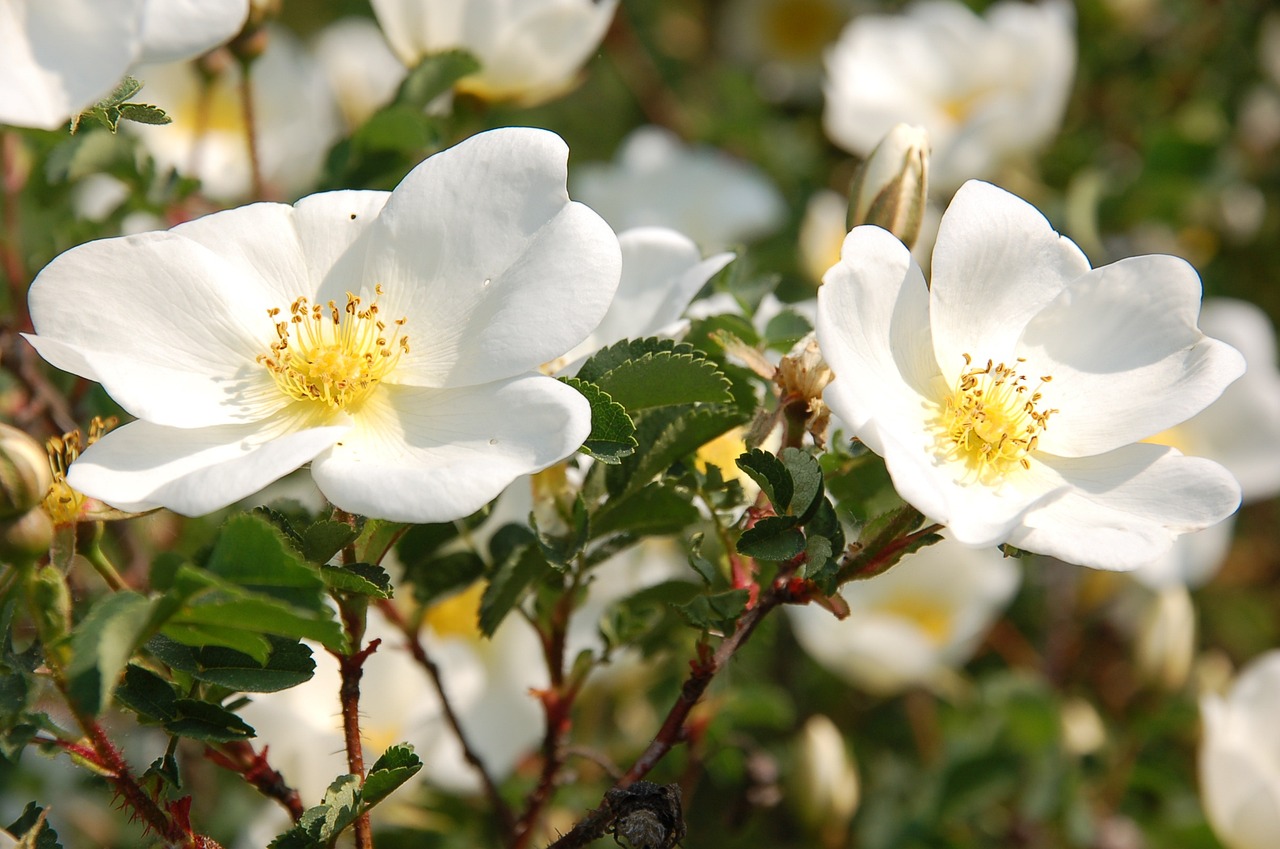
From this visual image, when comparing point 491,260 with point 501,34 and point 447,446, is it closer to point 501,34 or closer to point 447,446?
point 447,446

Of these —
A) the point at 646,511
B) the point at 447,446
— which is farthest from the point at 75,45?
the point at 646,511

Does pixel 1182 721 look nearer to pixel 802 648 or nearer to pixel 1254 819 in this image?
pixel 1254 819

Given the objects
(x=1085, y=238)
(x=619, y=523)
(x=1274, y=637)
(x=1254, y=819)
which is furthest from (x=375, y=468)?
(x=1274, y=637)

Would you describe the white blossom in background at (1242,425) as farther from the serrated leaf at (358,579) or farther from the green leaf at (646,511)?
the serrated leaf at (358,579)

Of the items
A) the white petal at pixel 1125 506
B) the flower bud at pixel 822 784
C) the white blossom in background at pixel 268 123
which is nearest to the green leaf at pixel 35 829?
the white petal at pixel 1125 506

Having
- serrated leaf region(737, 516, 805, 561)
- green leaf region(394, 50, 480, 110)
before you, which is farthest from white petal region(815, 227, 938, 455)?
green leaf region(394, 50, 480, 110)

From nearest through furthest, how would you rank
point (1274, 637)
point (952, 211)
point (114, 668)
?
point (114, 668) → point (952, 211) → point (1274, 637)
